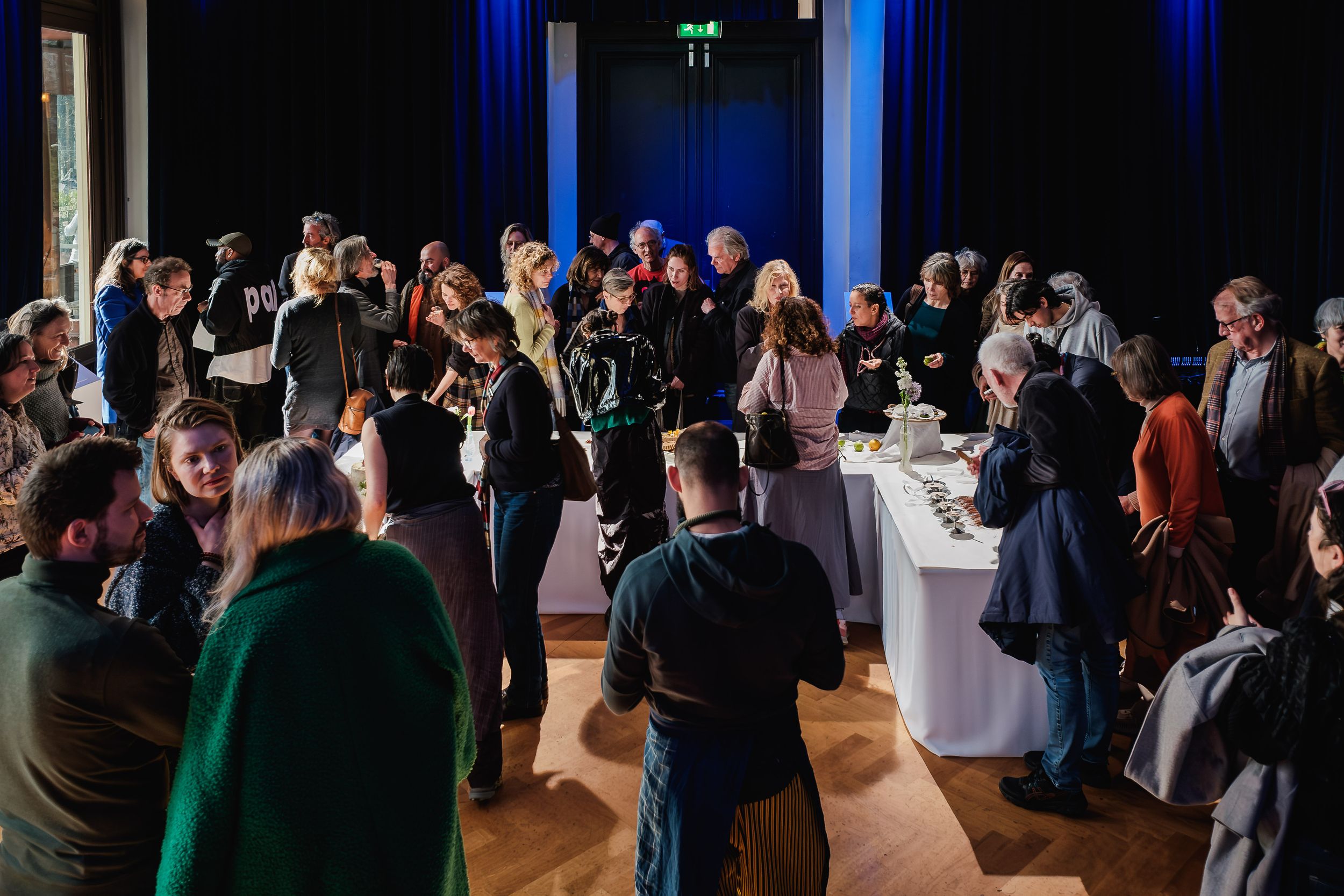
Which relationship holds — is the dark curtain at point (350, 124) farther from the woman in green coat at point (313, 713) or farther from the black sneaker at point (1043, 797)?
the woman in green coat at point (313, 713)

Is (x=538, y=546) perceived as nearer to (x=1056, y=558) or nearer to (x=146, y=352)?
(x=1056, y=558)

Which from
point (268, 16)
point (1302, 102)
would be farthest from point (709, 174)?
point (1302, 102)

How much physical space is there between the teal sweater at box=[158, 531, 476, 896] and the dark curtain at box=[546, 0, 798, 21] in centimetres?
680

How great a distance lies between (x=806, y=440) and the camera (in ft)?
13.6

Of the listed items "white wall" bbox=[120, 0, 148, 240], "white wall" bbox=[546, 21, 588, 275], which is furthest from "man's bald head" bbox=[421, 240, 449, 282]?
"white wall" bbox=[120, 0, 148, 240]

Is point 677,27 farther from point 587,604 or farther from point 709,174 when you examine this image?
point 587,604

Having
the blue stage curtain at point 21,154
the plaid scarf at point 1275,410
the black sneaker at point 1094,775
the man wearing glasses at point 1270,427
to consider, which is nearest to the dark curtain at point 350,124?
the blue stage curtain at point 21,154

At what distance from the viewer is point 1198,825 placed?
3.00 m

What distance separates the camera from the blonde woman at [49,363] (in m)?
3.78

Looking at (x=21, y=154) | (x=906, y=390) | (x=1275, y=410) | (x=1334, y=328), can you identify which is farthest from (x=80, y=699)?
(x=21, y=154)

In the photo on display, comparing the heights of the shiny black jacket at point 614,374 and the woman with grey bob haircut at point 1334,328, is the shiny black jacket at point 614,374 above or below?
below

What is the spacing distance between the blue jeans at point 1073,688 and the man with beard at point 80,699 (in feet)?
7.55

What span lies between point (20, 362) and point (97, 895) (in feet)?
7.46

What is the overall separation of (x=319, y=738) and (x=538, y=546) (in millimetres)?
1979
